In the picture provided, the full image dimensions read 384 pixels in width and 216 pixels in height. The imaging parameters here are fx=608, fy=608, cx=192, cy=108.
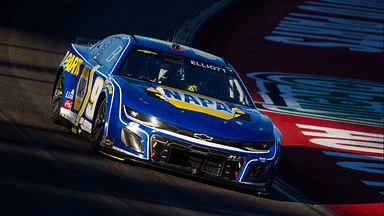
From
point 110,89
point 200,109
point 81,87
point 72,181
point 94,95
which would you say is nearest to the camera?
point 72,181

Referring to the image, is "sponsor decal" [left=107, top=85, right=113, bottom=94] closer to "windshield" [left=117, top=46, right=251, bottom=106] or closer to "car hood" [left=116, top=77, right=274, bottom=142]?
"car hood" [left=116, top=77, right=274, bottom=142]

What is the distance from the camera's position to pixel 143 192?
566 cm

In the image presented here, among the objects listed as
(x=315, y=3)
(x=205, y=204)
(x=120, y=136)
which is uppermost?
(x=120, y=136)

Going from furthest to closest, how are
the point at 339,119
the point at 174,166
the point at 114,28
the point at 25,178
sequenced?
the point at 114,28 → the point at 339,119 → the point at 174,166 → the point at 25,178

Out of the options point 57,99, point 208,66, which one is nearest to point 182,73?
point 208,66

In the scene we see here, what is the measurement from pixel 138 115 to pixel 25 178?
4.65 ft

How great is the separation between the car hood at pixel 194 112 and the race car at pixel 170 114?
0.01 m

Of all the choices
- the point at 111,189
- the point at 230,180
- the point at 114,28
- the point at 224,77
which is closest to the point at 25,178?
the point at 111,189

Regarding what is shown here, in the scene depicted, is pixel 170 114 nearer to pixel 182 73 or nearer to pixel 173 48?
pixel 182 73

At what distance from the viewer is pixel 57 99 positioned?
8148 mm

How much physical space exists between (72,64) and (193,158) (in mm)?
2879

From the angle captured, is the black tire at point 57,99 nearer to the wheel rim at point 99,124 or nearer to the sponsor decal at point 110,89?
the wheel rim at point 99,124

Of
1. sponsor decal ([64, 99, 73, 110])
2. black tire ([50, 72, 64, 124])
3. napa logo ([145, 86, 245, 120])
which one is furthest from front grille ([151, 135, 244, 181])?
black tire ([50, 72, 64, 124])

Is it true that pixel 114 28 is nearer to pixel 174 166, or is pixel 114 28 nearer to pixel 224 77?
pixel 224 77
